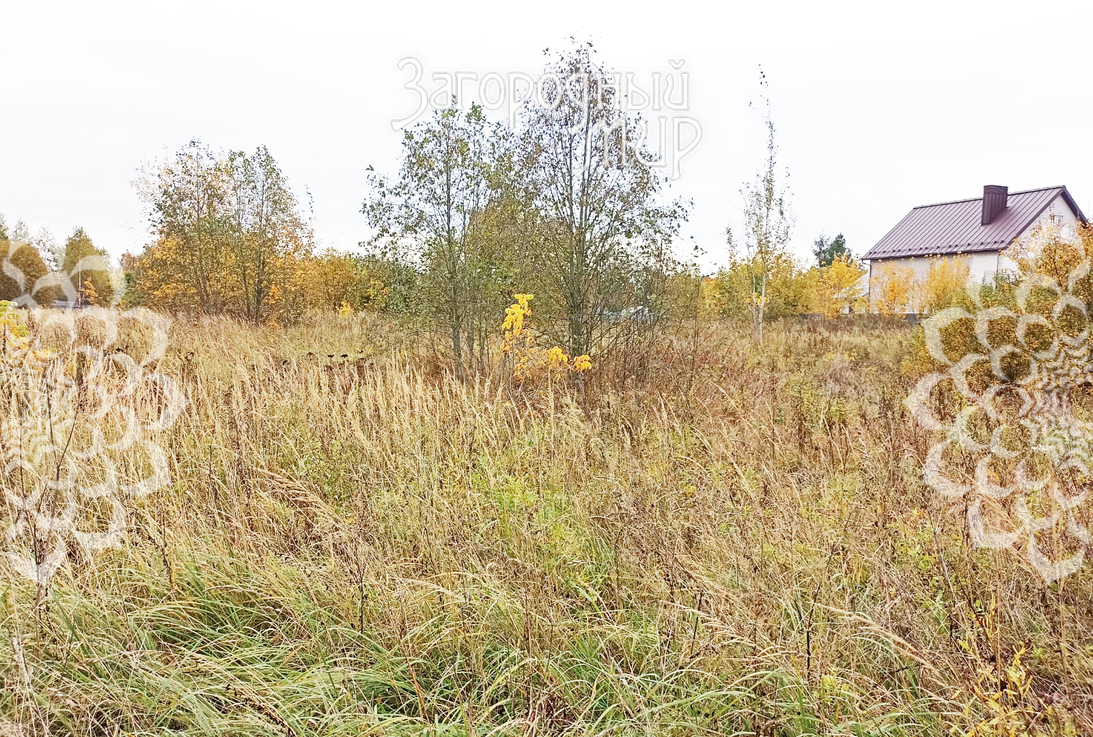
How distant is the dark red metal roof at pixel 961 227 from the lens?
2970cm

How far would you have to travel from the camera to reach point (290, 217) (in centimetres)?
1742

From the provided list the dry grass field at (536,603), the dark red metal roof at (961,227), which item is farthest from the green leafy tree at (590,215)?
the dark red metal roof at (961,227)

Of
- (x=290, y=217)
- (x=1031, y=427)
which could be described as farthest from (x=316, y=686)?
(x=290, y=217)

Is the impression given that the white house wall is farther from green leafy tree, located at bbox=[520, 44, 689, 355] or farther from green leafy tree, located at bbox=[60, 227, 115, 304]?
green leafy tree, located at bbox=[60, 227, 115, 304]

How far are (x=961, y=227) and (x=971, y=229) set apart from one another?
56cm

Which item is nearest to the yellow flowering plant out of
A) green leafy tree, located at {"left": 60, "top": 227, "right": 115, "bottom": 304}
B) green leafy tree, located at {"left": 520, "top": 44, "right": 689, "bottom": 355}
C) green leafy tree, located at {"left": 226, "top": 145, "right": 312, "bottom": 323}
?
green leafy tree, located at {"left": 520, "top": 44, "right": 689, "bottom": 355}

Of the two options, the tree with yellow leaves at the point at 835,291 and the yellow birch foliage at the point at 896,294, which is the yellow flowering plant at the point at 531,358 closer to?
the yellow birch foliage at the point at 896,294

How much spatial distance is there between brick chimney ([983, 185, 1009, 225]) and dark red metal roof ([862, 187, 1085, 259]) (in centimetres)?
20

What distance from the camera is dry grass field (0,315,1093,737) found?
6.77 ft

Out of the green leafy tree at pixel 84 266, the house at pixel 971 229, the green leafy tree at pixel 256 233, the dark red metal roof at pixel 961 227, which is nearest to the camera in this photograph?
the green leafy tree at pixel 256 233

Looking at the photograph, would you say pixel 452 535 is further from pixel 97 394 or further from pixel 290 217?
pixel 290 217

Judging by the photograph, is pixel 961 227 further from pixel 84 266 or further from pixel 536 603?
pixel 84 266

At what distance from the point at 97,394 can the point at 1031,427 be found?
6.76m

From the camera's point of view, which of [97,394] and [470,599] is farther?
[97,394]
